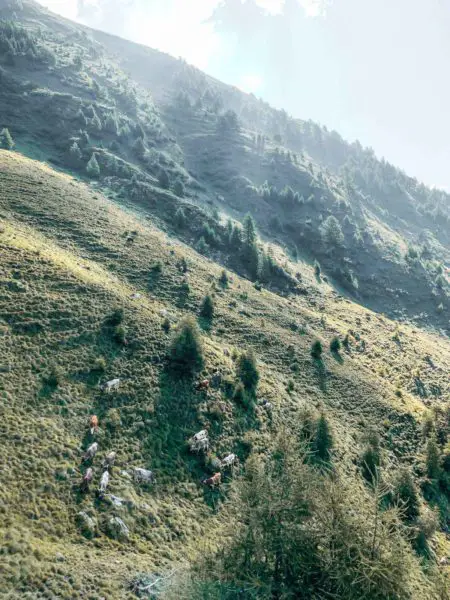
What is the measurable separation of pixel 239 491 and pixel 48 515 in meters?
11.2

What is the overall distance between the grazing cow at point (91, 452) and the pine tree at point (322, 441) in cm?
2178

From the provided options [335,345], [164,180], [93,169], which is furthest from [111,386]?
[164,180]

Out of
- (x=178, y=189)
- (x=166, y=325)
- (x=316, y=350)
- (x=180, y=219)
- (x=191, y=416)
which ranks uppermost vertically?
(x=178, y=189)

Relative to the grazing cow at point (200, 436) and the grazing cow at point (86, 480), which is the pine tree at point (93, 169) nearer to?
the grazing cow at point (200, 436)

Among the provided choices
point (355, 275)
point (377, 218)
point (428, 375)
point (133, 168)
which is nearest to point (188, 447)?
point (428, 375)

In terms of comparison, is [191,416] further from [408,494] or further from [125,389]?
[408,494]

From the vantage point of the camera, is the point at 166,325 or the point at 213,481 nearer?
the point at 213,481

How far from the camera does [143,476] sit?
27.2 metres

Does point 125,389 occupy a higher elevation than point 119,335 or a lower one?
lower

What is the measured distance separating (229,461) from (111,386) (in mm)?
12473

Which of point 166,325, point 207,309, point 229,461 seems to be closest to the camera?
point 229,461

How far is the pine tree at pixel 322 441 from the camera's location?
3719 centimetres

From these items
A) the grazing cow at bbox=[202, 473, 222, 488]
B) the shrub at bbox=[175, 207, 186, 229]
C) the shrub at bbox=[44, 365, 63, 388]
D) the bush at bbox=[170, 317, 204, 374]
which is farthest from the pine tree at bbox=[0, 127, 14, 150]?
the grazing cow at bbox=[202, 473, 222, 488]

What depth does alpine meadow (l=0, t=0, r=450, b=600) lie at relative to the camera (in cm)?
1878
